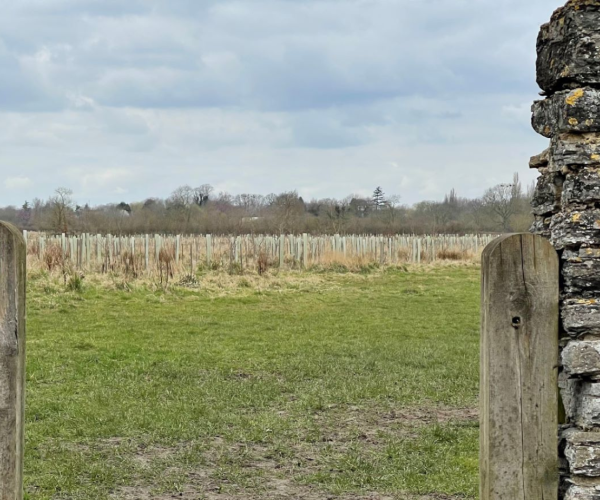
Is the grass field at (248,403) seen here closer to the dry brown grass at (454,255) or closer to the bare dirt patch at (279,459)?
the bare dirt patch at (279,459)

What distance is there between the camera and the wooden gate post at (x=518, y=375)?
2449mm

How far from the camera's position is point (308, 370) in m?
9.62

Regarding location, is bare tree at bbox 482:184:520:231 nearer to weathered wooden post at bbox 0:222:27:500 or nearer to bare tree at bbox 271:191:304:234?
bare tree at bbox 271:191:304:234

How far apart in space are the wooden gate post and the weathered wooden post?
154cm

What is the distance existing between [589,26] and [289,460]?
435cm

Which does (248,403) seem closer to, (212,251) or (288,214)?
(212,251)

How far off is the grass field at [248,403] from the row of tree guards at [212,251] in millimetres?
5659

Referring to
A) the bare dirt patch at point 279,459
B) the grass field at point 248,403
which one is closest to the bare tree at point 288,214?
the grass field at point 248,403

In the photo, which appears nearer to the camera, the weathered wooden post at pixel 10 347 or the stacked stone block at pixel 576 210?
the weathered wooden post at pixel 10 347

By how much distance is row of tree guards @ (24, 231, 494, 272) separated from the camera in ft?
71.1

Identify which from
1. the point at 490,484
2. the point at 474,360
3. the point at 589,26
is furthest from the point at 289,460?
the point at 474,360

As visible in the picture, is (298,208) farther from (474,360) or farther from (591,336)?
(591,336)

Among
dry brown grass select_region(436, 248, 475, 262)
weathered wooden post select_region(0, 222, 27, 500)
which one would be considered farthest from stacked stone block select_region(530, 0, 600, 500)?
dry brown grass select_region(436, 248, 475, 262)

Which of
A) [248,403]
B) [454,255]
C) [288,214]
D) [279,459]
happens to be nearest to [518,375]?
[279,459]
